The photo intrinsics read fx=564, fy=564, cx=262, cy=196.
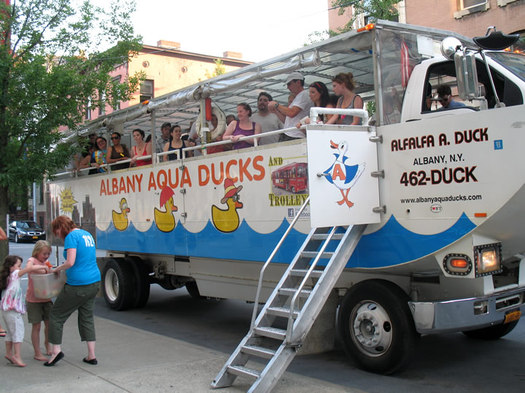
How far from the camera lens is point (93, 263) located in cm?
637

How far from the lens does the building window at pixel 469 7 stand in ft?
62.8

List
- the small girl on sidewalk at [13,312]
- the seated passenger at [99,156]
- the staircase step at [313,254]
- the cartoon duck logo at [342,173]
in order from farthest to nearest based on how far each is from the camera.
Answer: the seated passenger at [99,156] < the small girl on sidewalk at [13,312] < the staircase step at [313,254] < the cartoon duck logo at [342,173]

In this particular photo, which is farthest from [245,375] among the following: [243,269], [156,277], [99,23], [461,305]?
[99,23]

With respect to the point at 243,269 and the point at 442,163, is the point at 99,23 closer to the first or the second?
the point at 243,269

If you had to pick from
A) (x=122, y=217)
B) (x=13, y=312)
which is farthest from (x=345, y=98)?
(x=122, y=217)

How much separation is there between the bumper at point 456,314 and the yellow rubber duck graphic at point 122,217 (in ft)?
19.3

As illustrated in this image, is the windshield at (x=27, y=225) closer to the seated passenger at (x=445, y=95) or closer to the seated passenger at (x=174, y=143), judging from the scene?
the seated passenger at (x=174, y=143)

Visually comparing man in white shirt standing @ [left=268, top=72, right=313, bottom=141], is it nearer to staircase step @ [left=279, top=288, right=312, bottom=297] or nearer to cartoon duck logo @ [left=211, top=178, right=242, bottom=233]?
cartoon duck logo @ [left=211, top=178, right=242, bottom=233]

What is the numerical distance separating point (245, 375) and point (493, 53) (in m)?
4.14

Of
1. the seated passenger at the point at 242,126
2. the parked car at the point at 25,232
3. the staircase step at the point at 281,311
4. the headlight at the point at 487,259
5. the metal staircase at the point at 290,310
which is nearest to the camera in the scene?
the headlight at the point at 487,259

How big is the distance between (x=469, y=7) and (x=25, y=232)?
27194 millimetres

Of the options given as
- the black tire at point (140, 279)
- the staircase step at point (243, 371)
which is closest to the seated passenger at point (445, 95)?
the staircase step at point (243, 371)

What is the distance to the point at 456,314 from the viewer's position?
203 inches

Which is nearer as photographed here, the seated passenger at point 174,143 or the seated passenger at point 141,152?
the seated passenger at point 174,143
